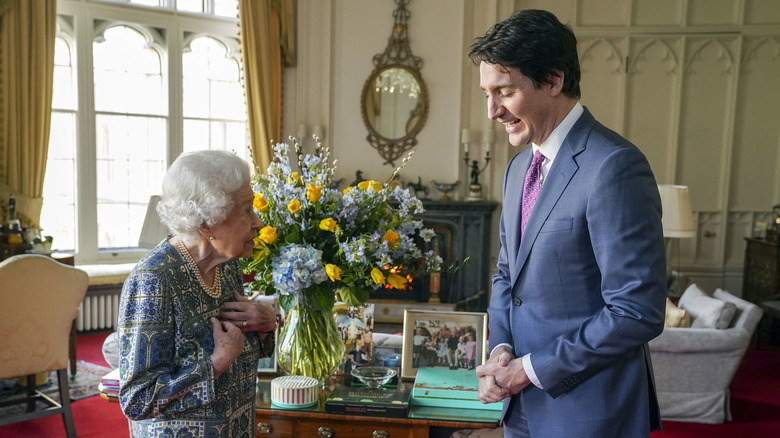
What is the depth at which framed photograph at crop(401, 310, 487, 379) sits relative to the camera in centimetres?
210

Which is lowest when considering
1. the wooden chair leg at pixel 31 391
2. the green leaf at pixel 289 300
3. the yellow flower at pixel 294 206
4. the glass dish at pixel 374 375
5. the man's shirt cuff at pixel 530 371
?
the wooden chair leg at pixel 31 391

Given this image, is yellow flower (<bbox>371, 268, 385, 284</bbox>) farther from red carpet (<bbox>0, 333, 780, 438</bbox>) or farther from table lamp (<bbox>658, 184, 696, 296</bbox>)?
table lamp (<bbox>658, 184, 696, 296</bbox>)

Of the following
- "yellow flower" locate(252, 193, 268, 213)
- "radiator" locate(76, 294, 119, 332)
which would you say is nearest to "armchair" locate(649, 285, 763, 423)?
"yellow flower" locate(252, 193, 268, 213)

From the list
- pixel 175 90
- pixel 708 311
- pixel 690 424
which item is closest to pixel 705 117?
pixel 708 311

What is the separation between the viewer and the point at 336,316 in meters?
2.17

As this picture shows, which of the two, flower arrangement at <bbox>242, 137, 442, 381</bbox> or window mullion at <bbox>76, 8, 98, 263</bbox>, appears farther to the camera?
window mullion at <bbox>76, 8, 98, 263</bbox>

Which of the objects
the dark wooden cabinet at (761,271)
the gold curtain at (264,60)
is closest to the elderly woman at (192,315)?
the gold curtain at (264,60)

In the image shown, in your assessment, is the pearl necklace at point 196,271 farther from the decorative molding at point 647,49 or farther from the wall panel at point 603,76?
the decorative molding at point 647,49

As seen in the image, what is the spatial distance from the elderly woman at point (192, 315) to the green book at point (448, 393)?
557mm

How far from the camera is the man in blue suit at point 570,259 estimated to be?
125cm

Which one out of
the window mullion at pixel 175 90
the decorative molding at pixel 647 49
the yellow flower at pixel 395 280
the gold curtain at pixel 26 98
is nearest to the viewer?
the yellow flower at pixel 395 280

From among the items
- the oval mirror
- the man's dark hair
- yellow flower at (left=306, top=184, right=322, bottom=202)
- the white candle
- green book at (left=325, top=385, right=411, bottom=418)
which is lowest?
green book at (left=325, top=385, right=411, bottom=418)

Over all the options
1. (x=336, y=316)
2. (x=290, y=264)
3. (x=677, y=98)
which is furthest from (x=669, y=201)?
(x=290, y=264)

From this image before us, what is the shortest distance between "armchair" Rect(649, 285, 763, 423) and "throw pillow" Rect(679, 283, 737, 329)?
59 mm
